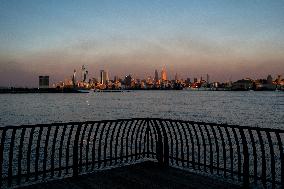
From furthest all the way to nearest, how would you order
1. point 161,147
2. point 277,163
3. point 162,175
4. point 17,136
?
point 17,136 < point 277,163 < point 161,147 < point 162,175

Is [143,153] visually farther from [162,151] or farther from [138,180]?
[138,180]

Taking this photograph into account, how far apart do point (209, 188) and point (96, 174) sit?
117 inches

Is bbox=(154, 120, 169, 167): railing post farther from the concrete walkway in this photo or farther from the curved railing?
the concrete walkway

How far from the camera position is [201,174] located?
330 inches

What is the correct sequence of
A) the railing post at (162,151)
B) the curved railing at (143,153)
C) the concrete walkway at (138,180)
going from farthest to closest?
1. the railing post at (162,151)
2. the concrete walkway at (138,180)
3. the curved railing at (143,153)

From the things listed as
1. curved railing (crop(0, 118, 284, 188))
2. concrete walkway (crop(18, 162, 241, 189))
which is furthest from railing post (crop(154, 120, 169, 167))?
concrete walkway (crop(18, 162, 241, 189))

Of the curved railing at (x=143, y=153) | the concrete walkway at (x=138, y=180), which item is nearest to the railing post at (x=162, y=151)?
the curved railing at (x=143, y=153)

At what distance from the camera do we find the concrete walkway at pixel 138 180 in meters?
7.43

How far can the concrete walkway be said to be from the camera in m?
7.43

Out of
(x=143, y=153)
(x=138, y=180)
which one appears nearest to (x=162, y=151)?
(x=143, y=153)

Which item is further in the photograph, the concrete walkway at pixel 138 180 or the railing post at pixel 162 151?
the railing post at pixel 162 151

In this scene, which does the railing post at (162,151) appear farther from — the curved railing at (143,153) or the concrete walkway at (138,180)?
the concrete walkway at (138,180)

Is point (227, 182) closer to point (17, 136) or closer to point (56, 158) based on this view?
point (56, 158)

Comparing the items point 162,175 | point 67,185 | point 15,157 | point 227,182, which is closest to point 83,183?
point 67,185
